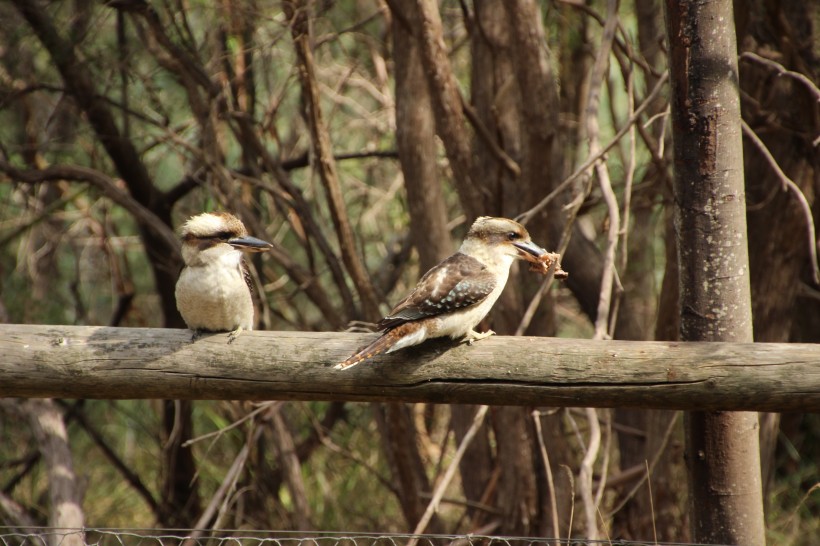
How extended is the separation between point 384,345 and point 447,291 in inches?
14.5

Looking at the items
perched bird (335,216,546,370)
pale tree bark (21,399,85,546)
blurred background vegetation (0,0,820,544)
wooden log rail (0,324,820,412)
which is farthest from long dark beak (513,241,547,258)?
pale tree bark (21,399,85,546)

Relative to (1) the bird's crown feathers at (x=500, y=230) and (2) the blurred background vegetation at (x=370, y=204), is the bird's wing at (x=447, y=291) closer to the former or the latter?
(1) the bird's crown feathers at (x=500, y=230)

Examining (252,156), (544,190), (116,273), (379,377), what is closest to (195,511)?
(116,273)

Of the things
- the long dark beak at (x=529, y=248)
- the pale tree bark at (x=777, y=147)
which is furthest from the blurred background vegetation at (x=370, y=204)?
the long dark beak at (x=529, y=248)

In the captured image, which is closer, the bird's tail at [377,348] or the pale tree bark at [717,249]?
the bird's tail at [377,348]

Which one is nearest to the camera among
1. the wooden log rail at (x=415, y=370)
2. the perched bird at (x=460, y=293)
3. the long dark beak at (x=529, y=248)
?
the wooden log rail at (x=415, y=370)

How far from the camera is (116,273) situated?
5.36 m

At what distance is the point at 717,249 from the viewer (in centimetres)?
253

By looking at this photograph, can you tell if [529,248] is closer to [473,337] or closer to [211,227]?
[473,337]

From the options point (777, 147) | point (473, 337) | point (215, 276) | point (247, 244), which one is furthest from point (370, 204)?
point (473, 337)

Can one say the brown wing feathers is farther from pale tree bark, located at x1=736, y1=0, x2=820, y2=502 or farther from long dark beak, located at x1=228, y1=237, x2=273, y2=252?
pale tree bark, located at x1=736, y1=0, x2=820, y2=502

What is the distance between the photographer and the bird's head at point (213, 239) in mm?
2941

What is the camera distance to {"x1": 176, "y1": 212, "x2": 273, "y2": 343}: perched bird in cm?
276

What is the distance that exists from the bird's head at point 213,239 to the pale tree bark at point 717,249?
1353 mm
